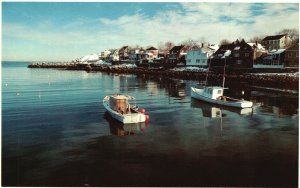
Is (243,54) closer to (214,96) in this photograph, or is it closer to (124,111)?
(214,96)

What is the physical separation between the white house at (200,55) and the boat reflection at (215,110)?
1520 inches

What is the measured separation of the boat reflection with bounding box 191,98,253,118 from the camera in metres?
23.6

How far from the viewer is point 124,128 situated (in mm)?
18859

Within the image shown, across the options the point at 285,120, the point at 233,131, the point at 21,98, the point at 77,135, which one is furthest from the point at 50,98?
the point at 285,120

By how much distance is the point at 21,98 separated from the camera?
3030 centimetres

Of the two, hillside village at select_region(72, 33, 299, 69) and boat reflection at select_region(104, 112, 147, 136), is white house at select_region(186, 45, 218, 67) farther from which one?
boat reflection at select_region(104, 112, 147, 136)

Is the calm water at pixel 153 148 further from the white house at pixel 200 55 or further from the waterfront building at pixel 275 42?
the white house at pixel 200 55

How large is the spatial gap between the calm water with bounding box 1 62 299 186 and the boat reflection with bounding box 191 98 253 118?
155 mm

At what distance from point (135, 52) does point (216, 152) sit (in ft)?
298

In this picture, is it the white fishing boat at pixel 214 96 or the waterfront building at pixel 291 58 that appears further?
the waterfront building at pixel 291 58

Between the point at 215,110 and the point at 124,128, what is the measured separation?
9.64m

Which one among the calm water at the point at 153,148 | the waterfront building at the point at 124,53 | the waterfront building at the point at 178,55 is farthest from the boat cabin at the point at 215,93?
the waterfront building at the point at 124,53

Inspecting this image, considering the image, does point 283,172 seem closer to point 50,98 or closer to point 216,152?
point 216,152

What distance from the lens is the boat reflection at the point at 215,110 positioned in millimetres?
23630
